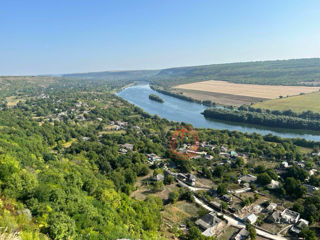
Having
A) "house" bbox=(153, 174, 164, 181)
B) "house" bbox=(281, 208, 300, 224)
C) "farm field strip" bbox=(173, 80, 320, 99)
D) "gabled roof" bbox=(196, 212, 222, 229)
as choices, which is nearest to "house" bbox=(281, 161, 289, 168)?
"house" bbox=(281, 208, 300, 224)

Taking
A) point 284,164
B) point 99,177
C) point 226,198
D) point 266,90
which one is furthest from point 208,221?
point 266,90

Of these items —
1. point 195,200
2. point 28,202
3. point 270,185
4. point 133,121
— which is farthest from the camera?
point 133,121

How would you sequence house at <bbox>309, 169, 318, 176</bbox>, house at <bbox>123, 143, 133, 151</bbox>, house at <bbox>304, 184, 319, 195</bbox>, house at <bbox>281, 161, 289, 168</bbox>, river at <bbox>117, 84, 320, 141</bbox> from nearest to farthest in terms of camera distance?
1. house at <bbox>304, 184, 319, 195</bbox>
2. house at <bbox>309, 169, 318, 176</bbox>
3. house at <bbox>281, 161, 289, 168</bbox>
4. house at <bbox>123, 143, 133, 151</bbox>
5. river at <bbox>117, 84, 320, 141</bbox>

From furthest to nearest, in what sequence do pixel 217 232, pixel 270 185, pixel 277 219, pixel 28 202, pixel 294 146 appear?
pixel 294 146, pixel 270 185, pixel 277 219, pixel 217 232, pixel 28 202

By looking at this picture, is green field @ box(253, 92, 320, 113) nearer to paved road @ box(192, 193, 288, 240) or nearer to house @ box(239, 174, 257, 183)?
house @ box(239, 174, 257, 183)

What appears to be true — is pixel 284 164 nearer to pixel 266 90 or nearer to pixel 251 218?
pixel 251 218

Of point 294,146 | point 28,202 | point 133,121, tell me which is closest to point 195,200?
point 28,202

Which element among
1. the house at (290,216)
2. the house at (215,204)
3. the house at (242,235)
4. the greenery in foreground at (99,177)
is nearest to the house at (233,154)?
the greenery in foreground at (99,177)

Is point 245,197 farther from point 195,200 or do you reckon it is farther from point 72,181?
point 72,181
